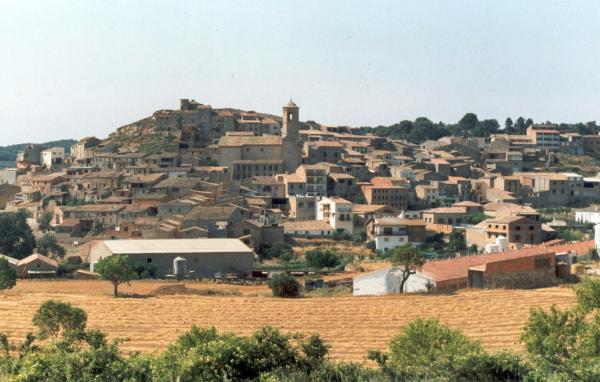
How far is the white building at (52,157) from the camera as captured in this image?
7788cm

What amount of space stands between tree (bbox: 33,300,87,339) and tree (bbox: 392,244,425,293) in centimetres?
1162

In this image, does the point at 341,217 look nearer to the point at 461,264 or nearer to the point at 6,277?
the point at 461,264

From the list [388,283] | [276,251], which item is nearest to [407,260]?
[388,283]

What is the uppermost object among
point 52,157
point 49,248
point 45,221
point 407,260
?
point 52,157

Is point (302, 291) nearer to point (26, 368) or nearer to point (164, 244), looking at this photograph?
point (164, 244)

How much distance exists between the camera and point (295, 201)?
58875 millimetres

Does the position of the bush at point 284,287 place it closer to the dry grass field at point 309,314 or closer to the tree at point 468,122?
the dry grass field at point 309,314

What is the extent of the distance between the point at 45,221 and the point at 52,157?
23897 mm

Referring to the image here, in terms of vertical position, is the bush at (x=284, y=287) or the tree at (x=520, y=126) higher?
the tree at (x=520, y=126)

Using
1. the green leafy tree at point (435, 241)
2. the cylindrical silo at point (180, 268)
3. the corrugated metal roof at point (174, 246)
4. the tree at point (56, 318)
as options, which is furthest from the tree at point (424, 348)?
the green leafy tree at point (435, 241)

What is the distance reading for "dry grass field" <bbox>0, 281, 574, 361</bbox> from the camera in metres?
27.0

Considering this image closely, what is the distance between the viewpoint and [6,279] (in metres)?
37.1

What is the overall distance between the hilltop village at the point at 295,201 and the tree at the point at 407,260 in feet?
2.01

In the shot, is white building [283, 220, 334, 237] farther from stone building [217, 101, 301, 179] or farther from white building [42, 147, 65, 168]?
white building [42, 147, 65, 168]
